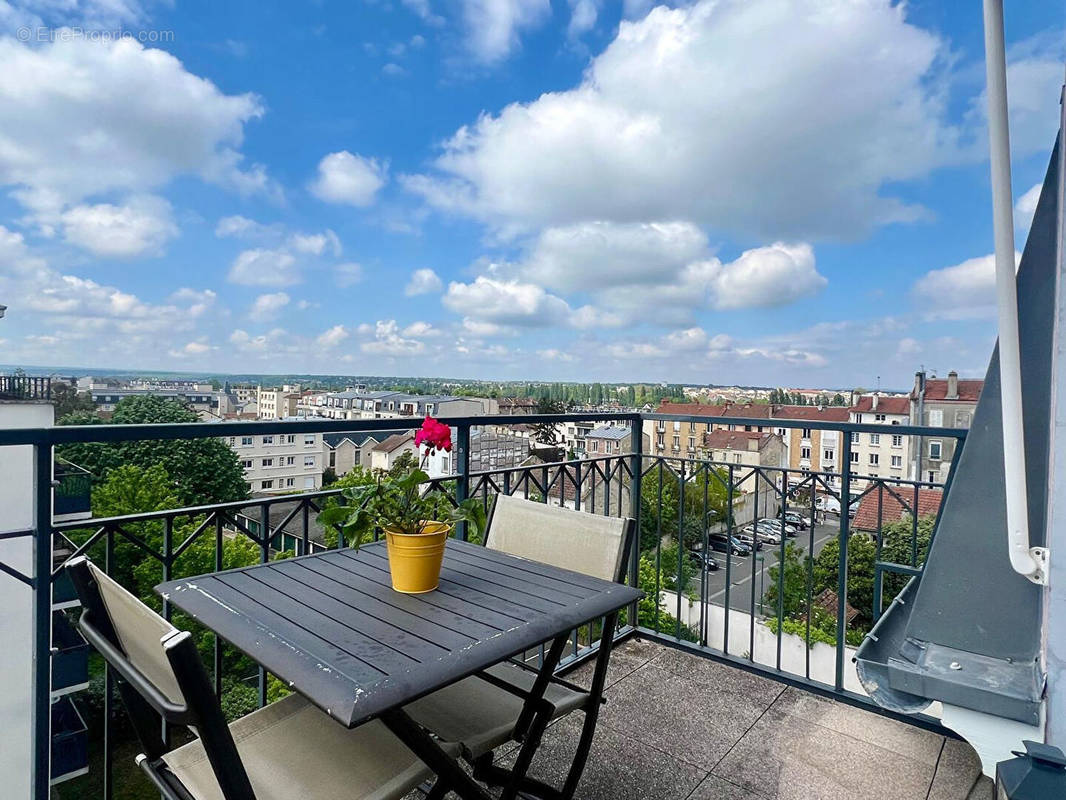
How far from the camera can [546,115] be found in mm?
10859

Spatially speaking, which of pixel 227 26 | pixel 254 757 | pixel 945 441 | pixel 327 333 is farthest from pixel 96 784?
pixel 327 333

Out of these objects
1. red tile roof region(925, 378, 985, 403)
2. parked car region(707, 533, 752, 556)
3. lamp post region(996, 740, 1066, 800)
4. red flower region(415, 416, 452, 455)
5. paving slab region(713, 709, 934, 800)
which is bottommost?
paving slab region(713, 709, 934, 800)

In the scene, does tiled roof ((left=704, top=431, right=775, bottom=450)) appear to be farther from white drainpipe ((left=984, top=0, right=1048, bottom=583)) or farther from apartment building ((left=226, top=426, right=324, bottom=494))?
apartment building ((left=226, top=426, right=324, bottom=494))

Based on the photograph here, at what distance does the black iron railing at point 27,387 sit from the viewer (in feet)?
8.73

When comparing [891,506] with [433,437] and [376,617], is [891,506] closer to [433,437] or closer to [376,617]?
[433,437]

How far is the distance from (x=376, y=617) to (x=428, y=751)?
1.01ft

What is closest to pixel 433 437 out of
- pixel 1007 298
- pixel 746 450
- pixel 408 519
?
pixel 408 519

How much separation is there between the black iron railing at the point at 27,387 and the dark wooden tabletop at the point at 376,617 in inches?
76.0

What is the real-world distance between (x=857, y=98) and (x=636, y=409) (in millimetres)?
4345

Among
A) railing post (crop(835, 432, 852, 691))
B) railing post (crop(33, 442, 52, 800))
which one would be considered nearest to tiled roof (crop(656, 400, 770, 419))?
railing post (crop(835, 432, 852, 691))

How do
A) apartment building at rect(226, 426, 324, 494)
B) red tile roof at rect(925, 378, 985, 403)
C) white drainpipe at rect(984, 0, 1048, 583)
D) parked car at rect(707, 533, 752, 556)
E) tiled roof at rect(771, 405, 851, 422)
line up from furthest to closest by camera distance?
parked car at rect(707, 533, 752, 556) → tiled roof at rect(771, 405, 851, 422) → apartment building at rect(226, 426, 324, 494) → red tile roof at rect(925, 378, 985, 403) → white drainpipe at rect(984, 0, 1048, 583)

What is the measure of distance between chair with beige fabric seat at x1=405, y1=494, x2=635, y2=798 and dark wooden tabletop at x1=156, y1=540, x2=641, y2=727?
14cm

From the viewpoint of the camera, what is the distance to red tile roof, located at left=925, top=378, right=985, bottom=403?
236 centimetres

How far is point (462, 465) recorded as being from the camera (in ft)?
8.34
